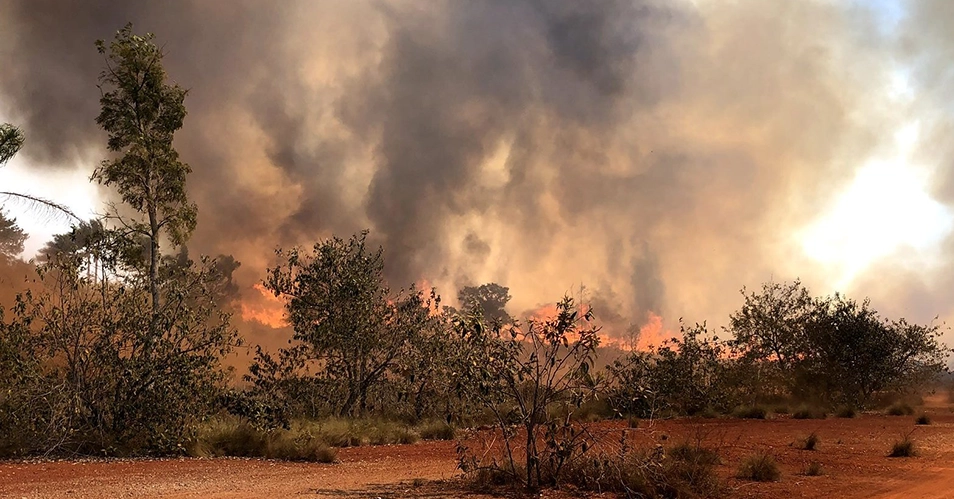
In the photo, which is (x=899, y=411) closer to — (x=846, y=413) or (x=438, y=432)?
(x=846, y=413)

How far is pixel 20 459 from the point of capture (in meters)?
14.7

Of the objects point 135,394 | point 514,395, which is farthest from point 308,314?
point 514,395

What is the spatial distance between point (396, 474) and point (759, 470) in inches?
268

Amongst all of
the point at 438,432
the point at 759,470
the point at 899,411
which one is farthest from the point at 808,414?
the point at 759,470

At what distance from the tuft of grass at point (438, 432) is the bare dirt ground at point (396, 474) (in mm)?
1717

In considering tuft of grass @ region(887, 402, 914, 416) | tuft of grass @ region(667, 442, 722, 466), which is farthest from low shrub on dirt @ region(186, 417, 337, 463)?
tuft of grass @ region(887, 402, 914, 416)

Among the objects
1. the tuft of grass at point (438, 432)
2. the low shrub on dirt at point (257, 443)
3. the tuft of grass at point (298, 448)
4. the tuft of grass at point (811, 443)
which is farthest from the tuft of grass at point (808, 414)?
the low shrub on dirt at point (257, 443)

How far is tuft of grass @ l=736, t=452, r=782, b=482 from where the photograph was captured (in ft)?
38.3

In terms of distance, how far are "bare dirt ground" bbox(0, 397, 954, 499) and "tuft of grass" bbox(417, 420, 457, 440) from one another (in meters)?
1.72

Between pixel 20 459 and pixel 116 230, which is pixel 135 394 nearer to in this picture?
pixel 20 459

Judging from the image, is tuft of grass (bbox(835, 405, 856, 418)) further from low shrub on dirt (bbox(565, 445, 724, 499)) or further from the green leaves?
the green leaves

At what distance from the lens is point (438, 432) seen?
808 inches

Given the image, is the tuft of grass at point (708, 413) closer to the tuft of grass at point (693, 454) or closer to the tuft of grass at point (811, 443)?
the tuft of grass at point (811, 443)

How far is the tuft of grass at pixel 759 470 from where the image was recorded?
1167 cm
